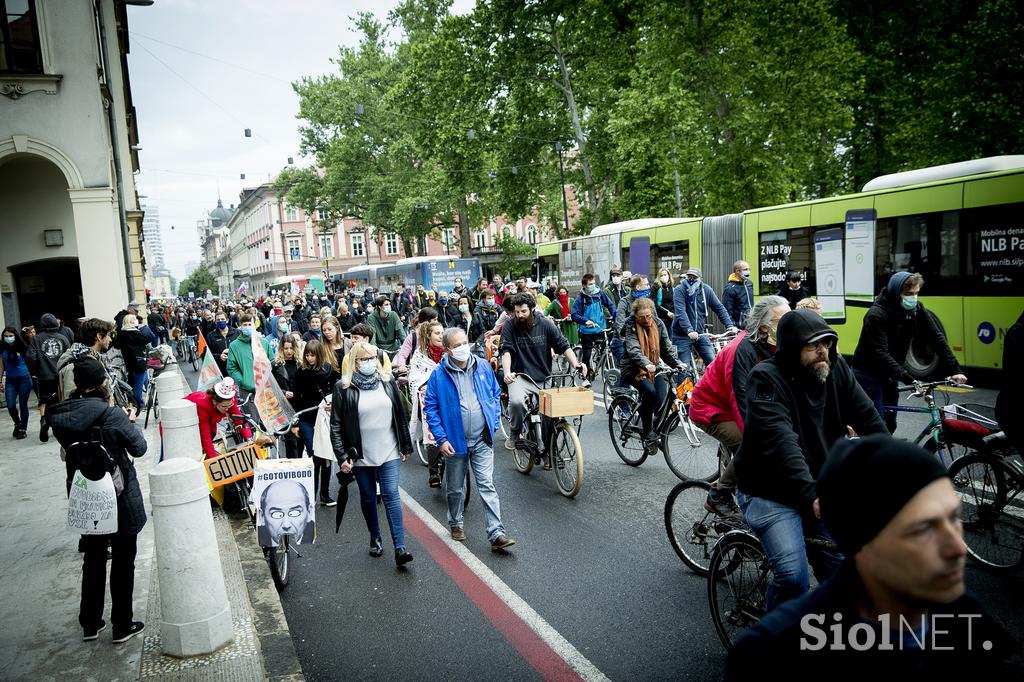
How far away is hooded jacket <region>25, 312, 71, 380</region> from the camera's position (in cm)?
1094

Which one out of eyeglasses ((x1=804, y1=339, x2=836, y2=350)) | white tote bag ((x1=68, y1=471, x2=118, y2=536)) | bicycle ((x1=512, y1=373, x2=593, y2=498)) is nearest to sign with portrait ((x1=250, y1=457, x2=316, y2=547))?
white tote bag ((x1=68, y1=471, x2=118, y2=536))

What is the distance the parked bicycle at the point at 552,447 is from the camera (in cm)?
687

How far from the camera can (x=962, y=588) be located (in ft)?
4.86

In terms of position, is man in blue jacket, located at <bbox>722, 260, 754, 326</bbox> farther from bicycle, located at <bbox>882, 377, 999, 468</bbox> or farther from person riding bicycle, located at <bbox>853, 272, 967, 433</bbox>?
bicycle, located at <bbox>882, 377, 999, 468</bbox>

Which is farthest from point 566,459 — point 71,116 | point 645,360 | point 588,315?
point 71,116

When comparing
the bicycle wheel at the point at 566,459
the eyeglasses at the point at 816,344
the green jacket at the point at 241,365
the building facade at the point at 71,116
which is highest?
the building facade at the point at 71,116

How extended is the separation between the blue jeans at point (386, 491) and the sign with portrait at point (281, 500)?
0.51 metres

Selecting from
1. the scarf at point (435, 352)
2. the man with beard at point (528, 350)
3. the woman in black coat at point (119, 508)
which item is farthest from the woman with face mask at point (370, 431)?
the scarf at point (435, 352)

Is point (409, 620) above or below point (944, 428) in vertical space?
below

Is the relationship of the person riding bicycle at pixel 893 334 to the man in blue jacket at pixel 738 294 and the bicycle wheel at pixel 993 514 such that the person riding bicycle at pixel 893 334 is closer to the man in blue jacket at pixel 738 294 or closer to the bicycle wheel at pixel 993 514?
the bicycle wheel at pixel 993 514

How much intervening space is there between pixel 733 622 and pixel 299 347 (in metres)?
5.67

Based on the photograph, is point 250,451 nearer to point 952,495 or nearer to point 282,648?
point 282,648

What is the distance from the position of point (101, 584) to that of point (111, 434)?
0.90 metres

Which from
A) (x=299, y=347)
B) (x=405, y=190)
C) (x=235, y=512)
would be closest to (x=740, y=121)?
(x=299, y=347)
